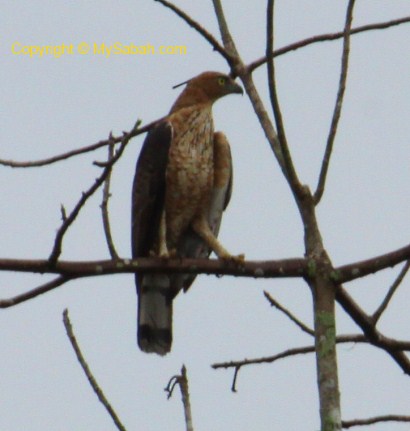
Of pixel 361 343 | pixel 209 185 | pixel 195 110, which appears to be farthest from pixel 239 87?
pixel 361 343

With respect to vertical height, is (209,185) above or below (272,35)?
above

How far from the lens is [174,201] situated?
19.4 feet

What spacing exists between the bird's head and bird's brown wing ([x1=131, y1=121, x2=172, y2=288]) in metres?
0.53

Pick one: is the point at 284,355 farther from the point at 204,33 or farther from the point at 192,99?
the point at 192,99

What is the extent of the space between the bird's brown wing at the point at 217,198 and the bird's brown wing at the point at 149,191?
35 cm

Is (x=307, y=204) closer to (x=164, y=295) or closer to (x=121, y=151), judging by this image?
→ (x=121, y=151)

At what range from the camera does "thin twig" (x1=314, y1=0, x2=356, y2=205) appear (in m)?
3.39

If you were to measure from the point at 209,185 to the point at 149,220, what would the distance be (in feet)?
1.46

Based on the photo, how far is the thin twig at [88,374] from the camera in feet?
9.23

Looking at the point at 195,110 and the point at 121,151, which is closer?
the point at 121,151

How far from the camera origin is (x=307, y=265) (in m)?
3.35

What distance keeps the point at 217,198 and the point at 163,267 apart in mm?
2506

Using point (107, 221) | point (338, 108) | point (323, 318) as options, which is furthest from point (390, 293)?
point (107, 221)

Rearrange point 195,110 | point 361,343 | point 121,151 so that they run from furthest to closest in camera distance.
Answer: point 195,110 → point 361,343 → point 121,151
